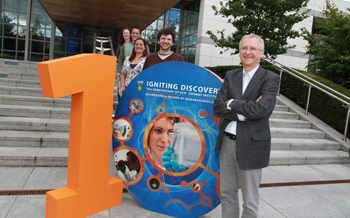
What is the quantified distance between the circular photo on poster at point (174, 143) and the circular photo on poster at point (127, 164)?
209 millimetres

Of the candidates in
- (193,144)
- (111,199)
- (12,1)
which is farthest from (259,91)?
(12,1)

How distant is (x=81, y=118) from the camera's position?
253 centimetres

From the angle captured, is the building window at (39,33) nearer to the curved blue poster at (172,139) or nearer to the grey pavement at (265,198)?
the grey pavement at (265,198)

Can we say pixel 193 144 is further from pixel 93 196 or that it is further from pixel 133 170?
pixel 93 196

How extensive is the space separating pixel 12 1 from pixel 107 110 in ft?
72.8

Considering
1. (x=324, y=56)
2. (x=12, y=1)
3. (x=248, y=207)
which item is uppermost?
(x=12, y=1)

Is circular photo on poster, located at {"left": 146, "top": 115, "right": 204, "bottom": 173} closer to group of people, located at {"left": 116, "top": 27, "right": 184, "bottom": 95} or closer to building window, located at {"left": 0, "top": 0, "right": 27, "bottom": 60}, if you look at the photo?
group of people, located at {"left": 116, "top": 27, "right": 184, "bottom": 95}

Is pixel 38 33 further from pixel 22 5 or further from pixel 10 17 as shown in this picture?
pixel 22 5

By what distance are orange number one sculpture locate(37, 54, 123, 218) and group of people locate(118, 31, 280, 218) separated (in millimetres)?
1227

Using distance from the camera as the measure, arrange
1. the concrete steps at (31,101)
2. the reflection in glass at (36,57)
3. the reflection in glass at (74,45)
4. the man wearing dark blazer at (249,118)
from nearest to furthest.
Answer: the man wearing dark blazer at (249,118) < the concrete steps at (31,101) < the reflection in glass at (74,45) < the reflection in glass at (36,57)

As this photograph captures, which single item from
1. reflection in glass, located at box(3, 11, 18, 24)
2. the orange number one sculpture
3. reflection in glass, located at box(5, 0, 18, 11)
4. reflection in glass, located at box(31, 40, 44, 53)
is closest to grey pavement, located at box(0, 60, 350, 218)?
the orange number one sculpture

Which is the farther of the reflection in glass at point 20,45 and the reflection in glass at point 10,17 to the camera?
the reflection in glass at point 20,45

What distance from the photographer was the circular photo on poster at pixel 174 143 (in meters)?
2.74

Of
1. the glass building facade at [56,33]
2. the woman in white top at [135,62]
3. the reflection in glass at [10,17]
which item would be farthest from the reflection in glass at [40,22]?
the woman in white top at [135,62]
